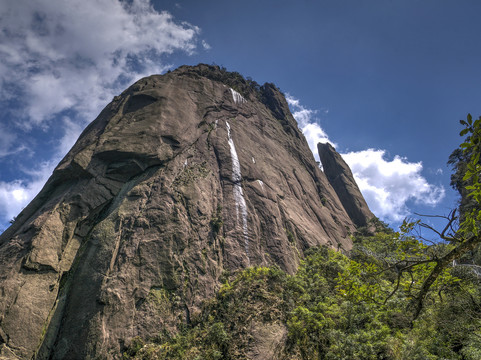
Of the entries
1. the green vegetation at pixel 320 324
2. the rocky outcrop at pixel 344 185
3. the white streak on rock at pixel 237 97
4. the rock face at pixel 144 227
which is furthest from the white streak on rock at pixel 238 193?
the rocky outcrop at pixel 344 185

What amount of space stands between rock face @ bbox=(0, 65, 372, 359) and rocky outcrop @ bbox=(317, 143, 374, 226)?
44.9 feet

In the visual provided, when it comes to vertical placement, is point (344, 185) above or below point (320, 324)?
above

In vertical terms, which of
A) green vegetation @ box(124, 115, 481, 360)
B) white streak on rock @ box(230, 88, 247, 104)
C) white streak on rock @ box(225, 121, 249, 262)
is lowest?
green vegetation @ box(124, 115, 481, 360)

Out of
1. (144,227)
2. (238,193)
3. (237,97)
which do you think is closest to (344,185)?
(237,97)

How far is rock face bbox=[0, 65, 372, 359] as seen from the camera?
1014 centimetres

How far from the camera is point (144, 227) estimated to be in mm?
13039

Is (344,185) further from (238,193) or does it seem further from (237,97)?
(238,193)

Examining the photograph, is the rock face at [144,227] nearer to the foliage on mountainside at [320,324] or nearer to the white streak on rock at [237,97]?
the foliage on mountainside at [320,324]

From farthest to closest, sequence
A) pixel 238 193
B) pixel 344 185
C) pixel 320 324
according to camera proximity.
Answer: pixel 344 185 < pixel 238 193 < pixel 320 324

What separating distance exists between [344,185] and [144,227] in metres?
35.3

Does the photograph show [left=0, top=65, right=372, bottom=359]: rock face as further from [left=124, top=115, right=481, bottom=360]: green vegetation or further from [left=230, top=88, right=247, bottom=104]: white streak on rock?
[left=230, top=88, right=247, bottom=104]: white streak on rock

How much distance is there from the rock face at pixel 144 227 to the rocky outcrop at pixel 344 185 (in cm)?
1370

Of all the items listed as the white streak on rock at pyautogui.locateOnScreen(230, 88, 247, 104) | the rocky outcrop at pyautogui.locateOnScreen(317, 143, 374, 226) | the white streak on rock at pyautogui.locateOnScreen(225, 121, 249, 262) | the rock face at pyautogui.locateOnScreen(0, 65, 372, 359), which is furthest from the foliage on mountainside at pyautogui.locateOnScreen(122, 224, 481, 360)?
the rocky outcrop at pyautogui.locateOnScreen(317, 143, 374, 226)

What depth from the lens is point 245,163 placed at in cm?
2097
